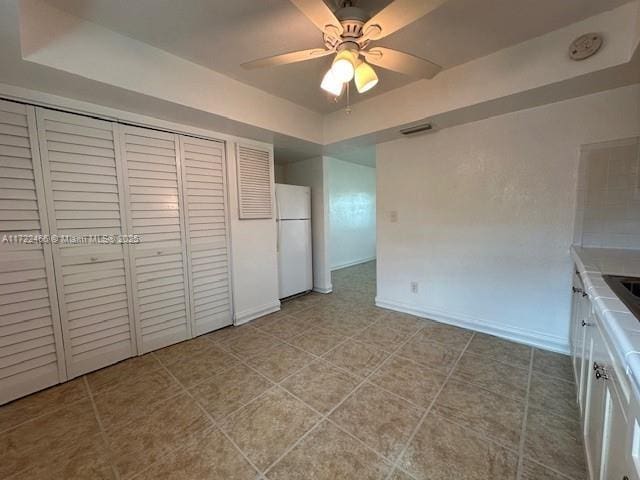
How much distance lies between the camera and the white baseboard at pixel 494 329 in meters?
2.17

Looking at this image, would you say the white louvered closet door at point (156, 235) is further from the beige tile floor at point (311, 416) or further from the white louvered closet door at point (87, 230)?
the beige tile floor at point (311, 416)

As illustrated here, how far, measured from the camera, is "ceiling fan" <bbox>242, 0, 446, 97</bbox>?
111 centimetres

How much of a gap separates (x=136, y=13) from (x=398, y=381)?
2875mm

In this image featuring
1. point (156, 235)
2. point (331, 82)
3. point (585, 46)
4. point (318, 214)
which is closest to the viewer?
point (331, 82)

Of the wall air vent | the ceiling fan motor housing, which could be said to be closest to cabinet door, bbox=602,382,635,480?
the ceiling fan motor housing

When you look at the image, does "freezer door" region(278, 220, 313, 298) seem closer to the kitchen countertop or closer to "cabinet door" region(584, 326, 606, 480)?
the kitchen countertop

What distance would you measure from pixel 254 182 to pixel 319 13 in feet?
6.36

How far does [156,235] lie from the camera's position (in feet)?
7.45

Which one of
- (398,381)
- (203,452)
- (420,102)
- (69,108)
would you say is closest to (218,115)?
(69,108)

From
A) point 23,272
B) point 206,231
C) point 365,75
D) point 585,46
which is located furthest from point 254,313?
point 585,46

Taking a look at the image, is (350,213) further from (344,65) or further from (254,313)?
(344,65)

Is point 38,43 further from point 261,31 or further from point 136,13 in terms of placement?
point 261,31

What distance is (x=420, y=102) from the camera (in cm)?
232

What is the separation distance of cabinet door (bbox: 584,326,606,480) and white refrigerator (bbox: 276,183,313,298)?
291 cm
